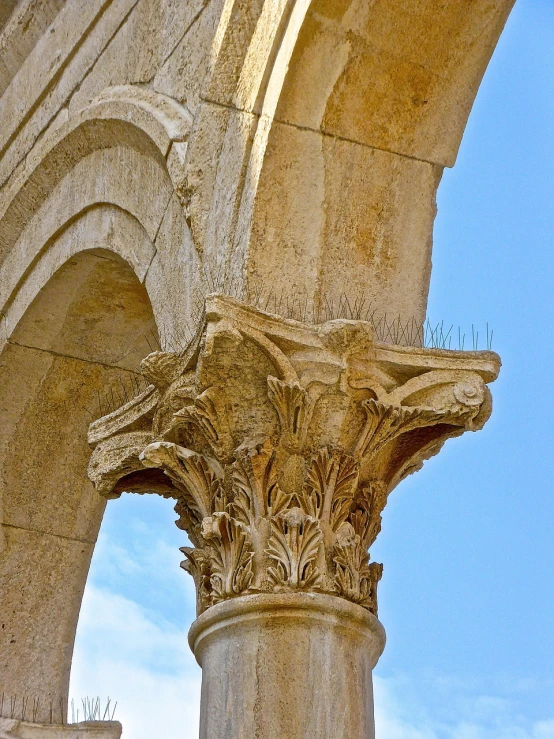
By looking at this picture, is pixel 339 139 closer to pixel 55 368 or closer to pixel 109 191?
pixel 109 191

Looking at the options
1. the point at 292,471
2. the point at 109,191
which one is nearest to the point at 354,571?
the point at 292,471

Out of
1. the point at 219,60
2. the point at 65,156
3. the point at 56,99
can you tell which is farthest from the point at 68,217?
the point at 219,60

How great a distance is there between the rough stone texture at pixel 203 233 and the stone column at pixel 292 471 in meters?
0.02

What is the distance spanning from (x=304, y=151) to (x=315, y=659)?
1.80 m

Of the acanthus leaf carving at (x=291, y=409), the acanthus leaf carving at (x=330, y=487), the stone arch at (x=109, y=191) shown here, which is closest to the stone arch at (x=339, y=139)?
the stone arch at (x=109, y=191)

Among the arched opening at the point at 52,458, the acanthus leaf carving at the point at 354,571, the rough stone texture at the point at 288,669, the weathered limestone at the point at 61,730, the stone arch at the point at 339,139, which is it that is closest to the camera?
the rough stone texture at the point at 288,669

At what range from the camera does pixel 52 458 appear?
646cm

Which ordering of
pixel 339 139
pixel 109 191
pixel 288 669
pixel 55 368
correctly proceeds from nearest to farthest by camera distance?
pixel 288 669
pixel 339 139
pixel 109 191
pixel 55 368

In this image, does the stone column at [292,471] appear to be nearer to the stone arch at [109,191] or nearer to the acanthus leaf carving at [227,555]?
the acanthus leaf carving at [227,555]

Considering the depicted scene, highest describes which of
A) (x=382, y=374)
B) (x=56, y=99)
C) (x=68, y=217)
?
(x=56, y=99)

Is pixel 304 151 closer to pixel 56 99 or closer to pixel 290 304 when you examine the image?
pixel 290 304

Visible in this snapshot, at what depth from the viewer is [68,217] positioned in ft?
19.6

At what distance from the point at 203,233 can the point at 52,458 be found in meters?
2.35

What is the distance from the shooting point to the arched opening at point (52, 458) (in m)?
6.12
